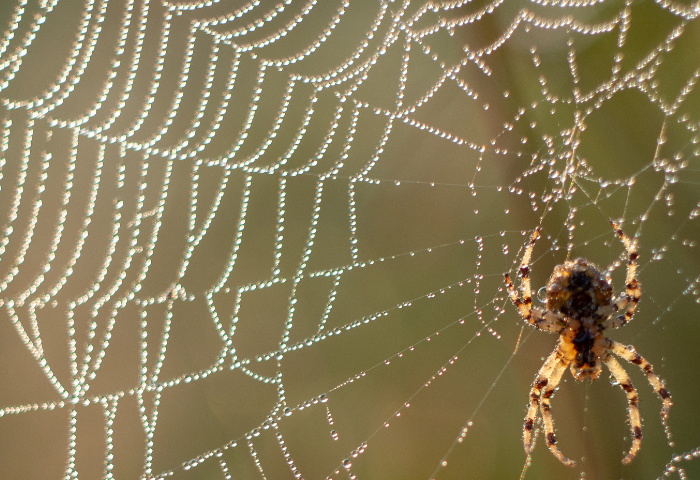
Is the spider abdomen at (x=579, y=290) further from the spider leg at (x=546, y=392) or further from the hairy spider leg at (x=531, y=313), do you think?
the spider leg at (x=546, y=392)

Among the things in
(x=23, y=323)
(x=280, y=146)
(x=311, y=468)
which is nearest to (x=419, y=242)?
(x=280, y=146)

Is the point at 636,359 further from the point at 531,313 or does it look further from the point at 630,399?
the point at 531,313

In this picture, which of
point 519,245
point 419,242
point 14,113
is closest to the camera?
point 14,113

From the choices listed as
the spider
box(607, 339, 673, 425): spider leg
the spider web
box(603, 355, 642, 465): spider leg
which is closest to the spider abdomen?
the spider

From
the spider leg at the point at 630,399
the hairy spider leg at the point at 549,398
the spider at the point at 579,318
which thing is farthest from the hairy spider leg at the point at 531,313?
the spider leg at the point at 630,399

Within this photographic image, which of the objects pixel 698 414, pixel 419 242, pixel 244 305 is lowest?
pixel 698 414

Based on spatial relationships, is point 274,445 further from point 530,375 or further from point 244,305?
point 530,375

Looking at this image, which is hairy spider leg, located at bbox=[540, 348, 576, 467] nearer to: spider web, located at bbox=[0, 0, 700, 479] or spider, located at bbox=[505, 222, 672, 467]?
spider, located at bbox=[505, 222, 672, 467]

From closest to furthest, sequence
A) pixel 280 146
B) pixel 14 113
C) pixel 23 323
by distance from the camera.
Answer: pixel 14 113 → pixel 23 323 → pixel 280 146
